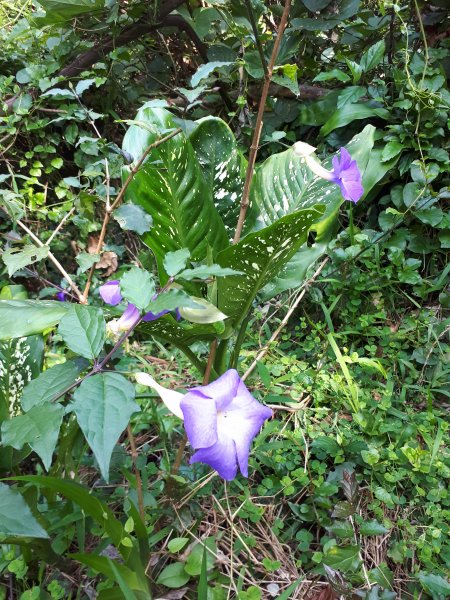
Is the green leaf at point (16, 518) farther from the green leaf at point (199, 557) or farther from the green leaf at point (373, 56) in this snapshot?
the green leaf at point (373, 56)

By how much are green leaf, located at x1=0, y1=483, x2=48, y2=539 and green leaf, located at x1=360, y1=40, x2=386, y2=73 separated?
1629 millimetres

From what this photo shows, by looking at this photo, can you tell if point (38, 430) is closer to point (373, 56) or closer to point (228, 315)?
point (228, 315)

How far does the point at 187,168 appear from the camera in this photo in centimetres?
91

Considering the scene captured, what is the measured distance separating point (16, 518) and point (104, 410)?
0.21m

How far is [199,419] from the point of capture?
526 millimetres

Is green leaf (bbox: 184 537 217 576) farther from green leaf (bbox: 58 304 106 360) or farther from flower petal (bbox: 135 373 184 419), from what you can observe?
green leaf (bbox: 58 304 106 360)

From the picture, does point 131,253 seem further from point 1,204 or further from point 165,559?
point 165,559

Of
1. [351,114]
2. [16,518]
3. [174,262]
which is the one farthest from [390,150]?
[16,518]

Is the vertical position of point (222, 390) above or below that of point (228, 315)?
above

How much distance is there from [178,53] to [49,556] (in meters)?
1.98

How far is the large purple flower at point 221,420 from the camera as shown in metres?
0.52

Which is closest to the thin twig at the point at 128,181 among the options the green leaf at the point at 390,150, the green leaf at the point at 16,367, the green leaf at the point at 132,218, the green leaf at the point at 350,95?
the green leaf at the point at 132,218

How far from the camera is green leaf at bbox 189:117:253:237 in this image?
1.05m

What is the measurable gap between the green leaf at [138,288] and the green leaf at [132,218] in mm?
205
